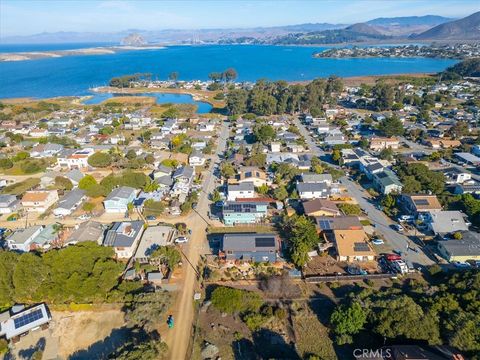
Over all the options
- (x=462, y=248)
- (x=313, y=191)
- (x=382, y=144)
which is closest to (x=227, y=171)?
(x=313, y=191)

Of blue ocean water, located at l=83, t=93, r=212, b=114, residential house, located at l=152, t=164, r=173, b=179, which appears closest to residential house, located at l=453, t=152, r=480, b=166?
residential house, located at l=152, t=164, r=173, b=179

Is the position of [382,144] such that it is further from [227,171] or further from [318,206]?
[227,171]

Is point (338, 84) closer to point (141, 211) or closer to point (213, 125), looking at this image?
point (213, 125)

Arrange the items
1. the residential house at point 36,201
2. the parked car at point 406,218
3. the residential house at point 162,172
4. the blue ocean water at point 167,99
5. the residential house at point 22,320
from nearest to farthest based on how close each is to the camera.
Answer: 1. the residential house at point 22,320
2. the parked car at point 406,218
3. the residential house at point 36,201
4. the residential house at point 162,172
5. the blue ocean water at point 167,99

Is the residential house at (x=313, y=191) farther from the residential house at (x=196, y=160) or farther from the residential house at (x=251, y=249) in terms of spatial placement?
the residential house at (x=196, y=160)

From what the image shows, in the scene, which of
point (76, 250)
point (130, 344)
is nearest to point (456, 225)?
point (130, 344)

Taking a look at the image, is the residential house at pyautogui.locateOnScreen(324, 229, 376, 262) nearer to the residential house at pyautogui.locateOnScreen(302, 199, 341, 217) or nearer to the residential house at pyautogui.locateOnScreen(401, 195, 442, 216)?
the residential house at pyautogui.locateOnScreen(302, 199, 341, 217)

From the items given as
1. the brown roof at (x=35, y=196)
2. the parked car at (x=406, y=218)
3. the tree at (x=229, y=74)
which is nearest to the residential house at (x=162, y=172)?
the brown roof at (x=35, y=196)
